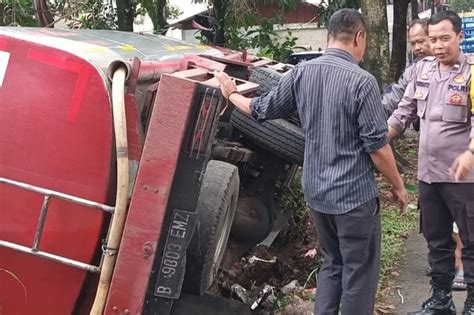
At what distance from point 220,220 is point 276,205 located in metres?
1.93

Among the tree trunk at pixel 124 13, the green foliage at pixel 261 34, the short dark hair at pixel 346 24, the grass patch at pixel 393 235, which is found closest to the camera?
the short dark hair at pixel 346 24

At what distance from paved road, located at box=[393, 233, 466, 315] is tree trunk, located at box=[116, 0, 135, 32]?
22.7 ft

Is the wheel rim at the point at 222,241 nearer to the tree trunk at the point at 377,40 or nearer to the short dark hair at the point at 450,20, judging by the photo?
the short dark hair at the point at 450,20

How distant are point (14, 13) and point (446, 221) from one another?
21.0ft

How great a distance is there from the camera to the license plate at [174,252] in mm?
3104

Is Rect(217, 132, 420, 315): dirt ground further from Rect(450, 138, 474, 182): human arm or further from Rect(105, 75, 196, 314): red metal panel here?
Rect(105, 75, 196, 314): red metal panel

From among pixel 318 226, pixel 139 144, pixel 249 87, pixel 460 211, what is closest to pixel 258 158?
pixel 249 87

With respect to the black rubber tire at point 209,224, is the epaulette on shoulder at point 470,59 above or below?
above

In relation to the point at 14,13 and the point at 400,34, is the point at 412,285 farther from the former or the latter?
the point at 400,34

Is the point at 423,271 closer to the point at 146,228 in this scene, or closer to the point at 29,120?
the point at 146,228

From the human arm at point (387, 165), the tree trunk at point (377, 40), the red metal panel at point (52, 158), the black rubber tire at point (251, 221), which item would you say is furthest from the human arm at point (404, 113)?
the tree trunk at point (377, 40)

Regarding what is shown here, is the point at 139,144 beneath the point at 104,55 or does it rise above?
beneath

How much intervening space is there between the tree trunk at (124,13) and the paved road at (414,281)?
6.93 metres

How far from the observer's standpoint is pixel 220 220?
11.7ft
